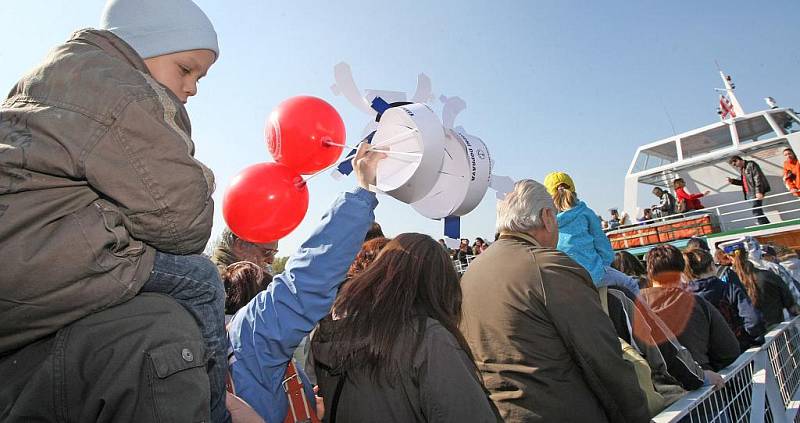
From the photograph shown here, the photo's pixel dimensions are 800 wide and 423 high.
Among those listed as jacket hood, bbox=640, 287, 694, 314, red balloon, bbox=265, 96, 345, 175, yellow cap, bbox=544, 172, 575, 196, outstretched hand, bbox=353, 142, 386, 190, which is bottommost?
jacket hood, bbox=640, 287, 694, 314

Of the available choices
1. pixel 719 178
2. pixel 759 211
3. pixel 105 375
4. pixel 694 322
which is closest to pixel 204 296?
pixel 105 375

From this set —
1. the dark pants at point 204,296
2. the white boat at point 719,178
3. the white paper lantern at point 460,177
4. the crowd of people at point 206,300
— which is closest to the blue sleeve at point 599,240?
the crowd of people at point 206,300

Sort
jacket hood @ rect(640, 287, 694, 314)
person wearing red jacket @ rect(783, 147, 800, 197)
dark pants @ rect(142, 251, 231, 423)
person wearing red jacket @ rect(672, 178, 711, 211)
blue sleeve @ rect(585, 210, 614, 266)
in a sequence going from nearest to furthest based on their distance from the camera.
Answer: dark pants @ rect(142, 251, 231, 423) → jacket hood @ rect(640, 287, 694, 314) → blue sleeve @ rect(585, 210, 614, 266) → person wearing red jacket @ rect(783, 147, 800, 197) → person wearing red jacket @ rect(672, 178, 711, 211)

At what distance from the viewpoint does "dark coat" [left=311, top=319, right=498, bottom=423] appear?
1575mm

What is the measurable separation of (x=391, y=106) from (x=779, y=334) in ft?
13.5

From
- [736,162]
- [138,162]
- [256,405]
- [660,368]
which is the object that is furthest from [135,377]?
[736,162]

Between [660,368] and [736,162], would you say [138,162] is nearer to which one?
[660,368]

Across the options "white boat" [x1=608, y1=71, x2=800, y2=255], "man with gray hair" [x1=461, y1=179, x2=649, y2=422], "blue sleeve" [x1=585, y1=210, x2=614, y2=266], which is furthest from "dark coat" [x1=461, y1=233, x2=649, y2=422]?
"white boat" [x1=608, y1=71, x2=800, y2=255]

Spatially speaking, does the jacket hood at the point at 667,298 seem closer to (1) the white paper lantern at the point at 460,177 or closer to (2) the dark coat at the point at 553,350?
(2) the dark coat at the point at 553,350

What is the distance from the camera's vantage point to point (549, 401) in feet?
Answer: 6.91

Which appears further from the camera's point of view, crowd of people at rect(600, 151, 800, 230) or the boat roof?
the boat roof

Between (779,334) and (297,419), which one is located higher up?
(297,419)

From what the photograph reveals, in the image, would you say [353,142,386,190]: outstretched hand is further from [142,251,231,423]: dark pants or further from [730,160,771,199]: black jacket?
[730,160,771,199]: black jacket

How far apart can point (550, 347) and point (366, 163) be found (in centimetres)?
117
